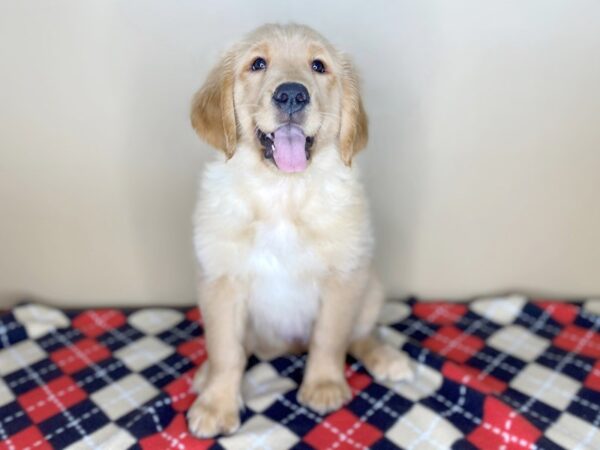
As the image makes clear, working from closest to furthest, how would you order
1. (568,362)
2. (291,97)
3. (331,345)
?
(291,97) < (331,345) < (568,362)

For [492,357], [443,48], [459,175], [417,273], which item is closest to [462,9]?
[443,48]

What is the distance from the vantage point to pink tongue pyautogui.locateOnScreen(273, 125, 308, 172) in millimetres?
1674

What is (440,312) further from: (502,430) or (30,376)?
(30,376)

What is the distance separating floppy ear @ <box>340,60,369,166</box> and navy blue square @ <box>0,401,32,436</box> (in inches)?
50.6

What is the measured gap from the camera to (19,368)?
211 cm

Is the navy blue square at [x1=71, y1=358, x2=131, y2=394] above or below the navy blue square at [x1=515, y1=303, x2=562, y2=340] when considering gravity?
below

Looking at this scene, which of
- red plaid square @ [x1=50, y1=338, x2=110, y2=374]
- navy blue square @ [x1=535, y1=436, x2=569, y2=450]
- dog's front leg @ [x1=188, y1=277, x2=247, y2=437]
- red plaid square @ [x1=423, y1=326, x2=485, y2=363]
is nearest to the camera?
navy blue square @ [x1=535, y1=436, x2=569, y2=450]

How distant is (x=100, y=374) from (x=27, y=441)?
1.23 feet

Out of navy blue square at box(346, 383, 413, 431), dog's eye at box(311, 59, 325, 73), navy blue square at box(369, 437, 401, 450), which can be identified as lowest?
navy blue square at box(369, 437, 401, 450)

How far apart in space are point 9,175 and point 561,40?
7.11 feet

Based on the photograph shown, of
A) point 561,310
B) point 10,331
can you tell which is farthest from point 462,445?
point 10,331

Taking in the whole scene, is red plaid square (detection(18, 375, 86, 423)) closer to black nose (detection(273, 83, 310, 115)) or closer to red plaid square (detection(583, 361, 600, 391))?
black nose (detection(273, 83, 310, 115))

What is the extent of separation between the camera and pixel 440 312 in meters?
2.52

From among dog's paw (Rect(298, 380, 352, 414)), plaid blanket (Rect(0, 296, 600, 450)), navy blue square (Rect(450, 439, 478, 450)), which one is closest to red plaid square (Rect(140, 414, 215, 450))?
plaid blanket (Rect(0, 296, 600, 450))
